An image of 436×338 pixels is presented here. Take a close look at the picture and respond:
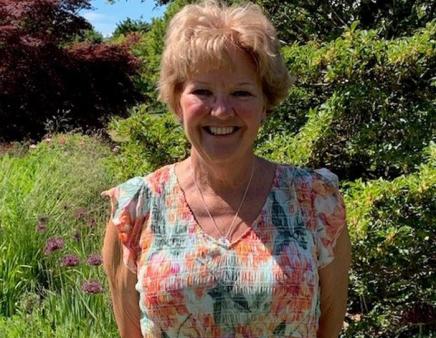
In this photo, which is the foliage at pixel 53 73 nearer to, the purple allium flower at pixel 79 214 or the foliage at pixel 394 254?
Answer: the purple allium flower at pixel 79 214

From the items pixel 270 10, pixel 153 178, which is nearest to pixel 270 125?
pixel 270 10

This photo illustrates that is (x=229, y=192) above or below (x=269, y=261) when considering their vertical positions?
above

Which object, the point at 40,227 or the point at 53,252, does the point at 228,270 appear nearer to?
the point at 53,252

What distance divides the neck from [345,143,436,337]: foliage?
98 centimetres

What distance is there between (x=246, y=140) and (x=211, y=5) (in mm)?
411

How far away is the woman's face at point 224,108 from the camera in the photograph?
2.23m

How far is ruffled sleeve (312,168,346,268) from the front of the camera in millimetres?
2342

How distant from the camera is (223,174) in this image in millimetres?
2359

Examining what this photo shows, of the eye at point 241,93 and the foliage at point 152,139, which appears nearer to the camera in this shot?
the eye at point 241,93

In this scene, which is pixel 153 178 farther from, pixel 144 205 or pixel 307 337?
pixel 307 337

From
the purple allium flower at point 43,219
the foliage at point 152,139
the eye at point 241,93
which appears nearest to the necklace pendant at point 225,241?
the eye at point 241,93

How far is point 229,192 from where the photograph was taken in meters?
2.40

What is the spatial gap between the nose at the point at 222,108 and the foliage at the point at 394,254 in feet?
3.92

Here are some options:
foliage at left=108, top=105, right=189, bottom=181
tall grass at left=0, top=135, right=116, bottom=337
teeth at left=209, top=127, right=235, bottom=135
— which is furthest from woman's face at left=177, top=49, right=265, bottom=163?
tall grass at left=0, top=135, right=116, bottom=337
